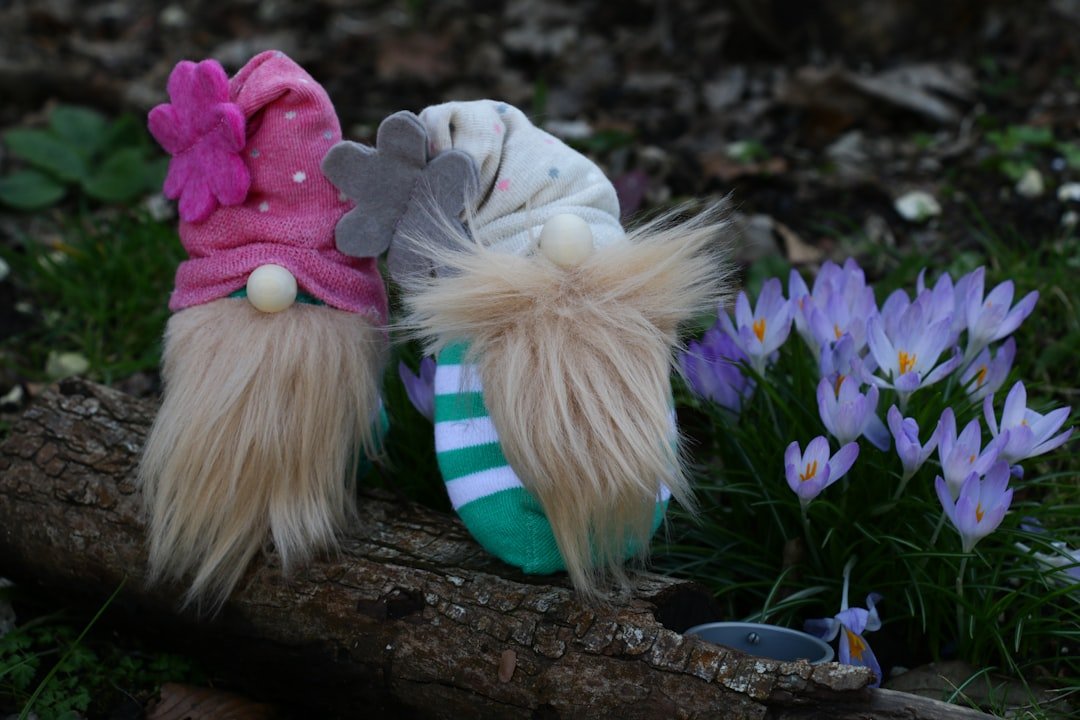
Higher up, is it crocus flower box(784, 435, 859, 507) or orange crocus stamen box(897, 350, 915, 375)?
orange crocus stamen box(897, 350, 915, 375)

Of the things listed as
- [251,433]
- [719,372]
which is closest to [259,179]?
[251,433]

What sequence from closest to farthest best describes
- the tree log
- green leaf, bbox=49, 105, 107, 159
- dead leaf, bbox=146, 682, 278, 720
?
the tree log
dead leaf, bbox=146, 682, 278, 720
green leaf, bbox=49, 105, 107, 159

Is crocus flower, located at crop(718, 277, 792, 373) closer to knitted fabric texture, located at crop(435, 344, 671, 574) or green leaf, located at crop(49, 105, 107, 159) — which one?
knitted fabric texture, located at crop(435, 344, 671, 574)

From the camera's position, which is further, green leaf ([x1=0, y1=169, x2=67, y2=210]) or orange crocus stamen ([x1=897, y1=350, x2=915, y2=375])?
green leaf ([x1=0, y1=169, x2=67, y2=210])

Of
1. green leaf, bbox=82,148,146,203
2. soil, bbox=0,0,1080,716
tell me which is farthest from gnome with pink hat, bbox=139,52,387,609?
green leaf, bbox=82,148,146,203

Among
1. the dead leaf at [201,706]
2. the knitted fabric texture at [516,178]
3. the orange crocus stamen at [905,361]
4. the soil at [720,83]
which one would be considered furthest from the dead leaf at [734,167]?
the dead leaf at [201,706]

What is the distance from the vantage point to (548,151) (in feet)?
4.84

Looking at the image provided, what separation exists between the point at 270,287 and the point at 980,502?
1.02 metres

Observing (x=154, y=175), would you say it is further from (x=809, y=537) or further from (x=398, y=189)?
(x=809, y=537)

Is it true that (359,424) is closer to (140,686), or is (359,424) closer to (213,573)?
(213,573)

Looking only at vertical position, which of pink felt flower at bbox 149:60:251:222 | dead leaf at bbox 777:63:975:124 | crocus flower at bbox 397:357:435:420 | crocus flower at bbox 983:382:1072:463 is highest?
pink felt flower at bbox 149:60:251:222

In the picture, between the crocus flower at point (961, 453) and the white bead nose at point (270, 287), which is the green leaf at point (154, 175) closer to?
the white bead nose at point (270, 287)

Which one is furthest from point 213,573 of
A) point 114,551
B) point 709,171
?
point 709,171

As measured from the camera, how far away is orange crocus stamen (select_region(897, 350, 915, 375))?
62.3 inches
